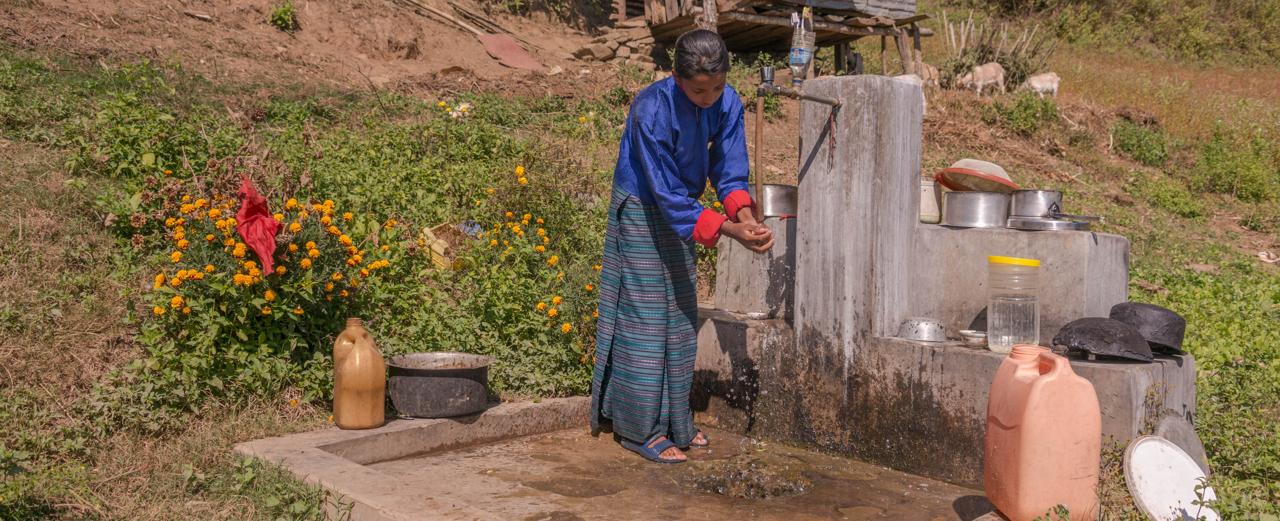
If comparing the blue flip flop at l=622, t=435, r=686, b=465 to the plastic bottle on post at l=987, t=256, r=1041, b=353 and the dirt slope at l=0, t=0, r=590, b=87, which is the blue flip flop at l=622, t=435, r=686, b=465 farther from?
the dirt slope at l=0, t=0, r=590, b=87

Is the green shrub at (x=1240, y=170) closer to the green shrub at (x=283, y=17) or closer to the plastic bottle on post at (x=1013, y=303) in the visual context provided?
the plastic bottle on post at (x=1013, y=303)

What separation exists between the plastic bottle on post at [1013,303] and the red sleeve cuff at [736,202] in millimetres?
1013

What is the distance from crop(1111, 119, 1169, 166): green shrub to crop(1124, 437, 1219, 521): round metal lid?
432 inches

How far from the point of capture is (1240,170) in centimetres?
1262

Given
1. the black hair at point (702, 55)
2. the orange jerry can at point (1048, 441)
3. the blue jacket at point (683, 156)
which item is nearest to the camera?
the orange jerry can at point (1048, 441)

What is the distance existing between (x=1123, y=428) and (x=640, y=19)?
36.3ft

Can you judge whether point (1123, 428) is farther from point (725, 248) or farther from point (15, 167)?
point (15, 167)

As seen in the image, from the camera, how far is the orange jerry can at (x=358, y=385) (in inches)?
163

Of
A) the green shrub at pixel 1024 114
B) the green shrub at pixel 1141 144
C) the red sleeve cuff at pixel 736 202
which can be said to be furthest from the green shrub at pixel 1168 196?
the red sleeve cuff at pixel 736 202

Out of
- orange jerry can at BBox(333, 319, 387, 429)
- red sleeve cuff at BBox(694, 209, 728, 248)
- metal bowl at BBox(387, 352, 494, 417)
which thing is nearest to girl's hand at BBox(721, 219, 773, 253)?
red sleeve cuff at BBox(694, 209, 728, 248)

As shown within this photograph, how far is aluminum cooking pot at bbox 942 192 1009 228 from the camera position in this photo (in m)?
4.25

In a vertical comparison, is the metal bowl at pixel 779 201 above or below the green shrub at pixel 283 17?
below

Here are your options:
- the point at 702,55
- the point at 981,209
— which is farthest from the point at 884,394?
the point at 702,55

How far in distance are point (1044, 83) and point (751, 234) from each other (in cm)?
1231
